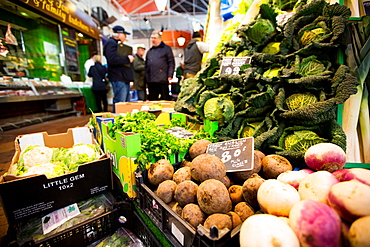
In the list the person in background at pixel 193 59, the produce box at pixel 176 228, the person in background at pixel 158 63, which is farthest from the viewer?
the person in background at pixel 193 59

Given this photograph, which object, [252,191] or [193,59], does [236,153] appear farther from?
[193,59]

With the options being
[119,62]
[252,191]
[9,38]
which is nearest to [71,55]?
[9,38]

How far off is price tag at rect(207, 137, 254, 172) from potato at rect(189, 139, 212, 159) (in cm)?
4

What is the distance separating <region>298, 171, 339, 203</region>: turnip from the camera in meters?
0.77

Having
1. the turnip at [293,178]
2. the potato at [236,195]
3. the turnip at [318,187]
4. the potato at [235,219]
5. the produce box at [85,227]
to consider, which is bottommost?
the produce box at [85,227]

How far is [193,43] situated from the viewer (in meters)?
5.19

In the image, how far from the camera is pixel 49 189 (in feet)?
4.34

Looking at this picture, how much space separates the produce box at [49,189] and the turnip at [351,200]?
1.42 m

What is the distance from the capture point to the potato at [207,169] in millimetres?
1084

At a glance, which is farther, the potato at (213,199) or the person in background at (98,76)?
the person in background at (98,76)

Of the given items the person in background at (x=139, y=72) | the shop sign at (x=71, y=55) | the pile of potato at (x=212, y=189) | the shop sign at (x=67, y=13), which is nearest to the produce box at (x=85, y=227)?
the pile of potato at (x=212, y=189)

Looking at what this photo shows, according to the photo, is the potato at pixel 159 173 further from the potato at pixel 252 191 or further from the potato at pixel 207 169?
the potato at pixel 252 191

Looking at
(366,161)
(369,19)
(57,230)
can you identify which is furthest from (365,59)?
(57,230)

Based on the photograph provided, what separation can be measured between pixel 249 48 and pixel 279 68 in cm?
43
